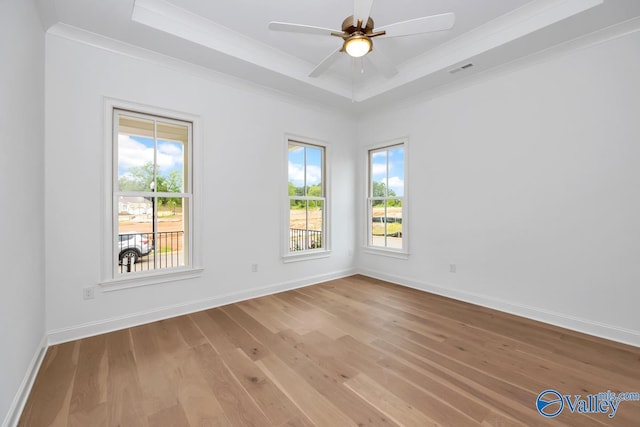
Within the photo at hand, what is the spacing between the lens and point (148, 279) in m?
2.98

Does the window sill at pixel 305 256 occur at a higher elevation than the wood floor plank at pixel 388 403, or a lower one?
higher

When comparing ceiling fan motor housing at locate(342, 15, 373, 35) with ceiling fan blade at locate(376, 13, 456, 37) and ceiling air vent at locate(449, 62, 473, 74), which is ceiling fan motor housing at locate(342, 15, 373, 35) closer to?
ceiling fan blade at locate(376, 13, 456, 37)

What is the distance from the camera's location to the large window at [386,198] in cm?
448

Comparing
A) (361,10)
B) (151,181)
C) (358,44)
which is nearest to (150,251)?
(151,181)

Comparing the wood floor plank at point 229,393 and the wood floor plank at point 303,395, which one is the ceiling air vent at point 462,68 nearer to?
the wood floor plank at point 303,395

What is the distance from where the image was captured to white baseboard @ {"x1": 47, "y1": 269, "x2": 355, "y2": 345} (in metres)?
2.55

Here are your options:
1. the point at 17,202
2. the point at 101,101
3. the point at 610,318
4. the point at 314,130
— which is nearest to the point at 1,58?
the point at 17,202

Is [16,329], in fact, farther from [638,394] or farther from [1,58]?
[638,394]

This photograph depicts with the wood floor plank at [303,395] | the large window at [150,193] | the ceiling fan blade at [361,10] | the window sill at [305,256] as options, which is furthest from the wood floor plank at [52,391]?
the ceiling fan blade at [361,10]

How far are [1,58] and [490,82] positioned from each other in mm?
4265

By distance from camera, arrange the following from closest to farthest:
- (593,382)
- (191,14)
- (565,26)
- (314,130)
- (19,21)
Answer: (19,21) < (593,382) < (565,26) < (191,14) < (314,130)

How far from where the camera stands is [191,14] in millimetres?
2721

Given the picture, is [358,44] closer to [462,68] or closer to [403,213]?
[462,68]

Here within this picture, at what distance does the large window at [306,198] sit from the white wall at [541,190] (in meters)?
1.53
